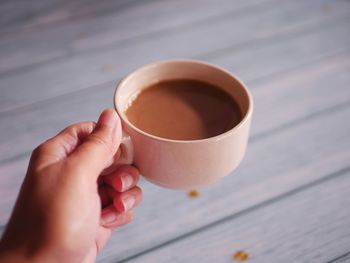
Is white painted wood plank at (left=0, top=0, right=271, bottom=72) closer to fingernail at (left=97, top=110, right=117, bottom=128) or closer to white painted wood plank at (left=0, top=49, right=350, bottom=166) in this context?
white painted wood plank at (left=0, top=49, right=350, bottom=166)

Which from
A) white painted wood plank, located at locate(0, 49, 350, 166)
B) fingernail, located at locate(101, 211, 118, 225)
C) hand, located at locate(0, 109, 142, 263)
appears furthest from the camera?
white painted wood plank, located at locate(0, 49, 350, 166)

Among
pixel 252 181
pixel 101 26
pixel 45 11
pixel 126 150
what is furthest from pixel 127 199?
pixel 45 11

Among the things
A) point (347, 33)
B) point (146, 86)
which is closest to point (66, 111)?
point (146, 86)

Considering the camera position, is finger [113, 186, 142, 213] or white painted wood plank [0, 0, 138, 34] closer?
finger [113, 186, 142, 213]

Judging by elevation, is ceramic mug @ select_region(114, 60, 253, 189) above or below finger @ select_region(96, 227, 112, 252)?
above

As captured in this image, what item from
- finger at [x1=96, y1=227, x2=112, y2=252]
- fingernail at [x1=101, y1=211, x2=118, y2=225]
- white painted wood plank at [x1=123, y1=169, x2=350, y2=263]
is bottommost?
white painted wood plank at [x1=123, y1=169, x2=350, y2=263]

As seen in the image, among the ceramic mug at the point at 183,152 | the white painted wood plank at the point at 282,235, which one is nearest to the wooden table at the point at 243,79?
the white painted wood plank at the point at 282,235

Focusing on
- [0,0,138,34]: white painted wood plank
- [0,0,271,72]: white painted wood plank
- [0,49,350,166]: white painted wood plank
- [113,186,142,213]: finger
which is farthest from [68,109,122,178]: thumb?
[0,0,138,34]: white painted wood plank
